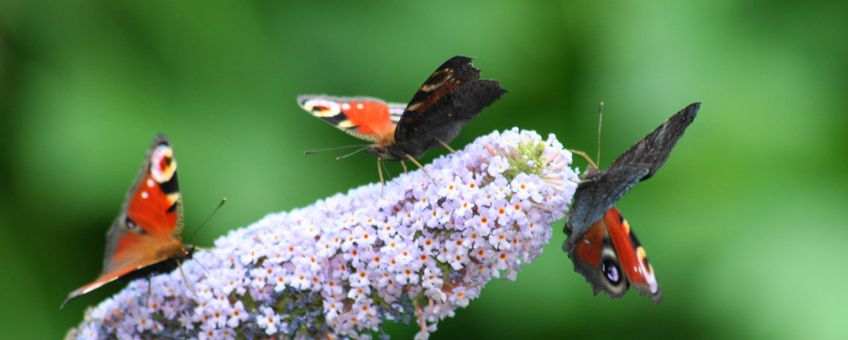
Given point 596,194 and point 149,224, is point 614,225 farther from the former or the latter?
point 149,224

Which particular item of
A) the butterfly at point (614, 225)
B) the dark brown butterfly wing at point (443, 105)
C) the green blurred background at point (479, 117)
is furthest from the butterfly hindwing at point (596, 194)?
the green blurred background at point (479, 117)

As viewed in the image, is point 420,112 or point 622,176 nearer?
point 622,176

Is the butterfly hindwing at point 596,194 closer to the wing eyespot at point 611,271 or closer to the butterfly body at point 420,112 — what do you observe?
the wing eyespot at point 611,271

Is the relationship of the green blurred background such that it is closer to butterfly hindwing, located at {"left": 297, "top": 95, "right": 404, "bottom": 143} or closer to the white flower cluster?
butterfly hindwing, located at {"left": 297, "top": 95, "right": 404, "bottom": 143}

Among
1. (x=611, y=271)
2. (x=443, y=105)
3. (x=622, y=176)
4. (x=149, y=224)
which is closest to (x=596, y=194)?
(x=622, y=176)

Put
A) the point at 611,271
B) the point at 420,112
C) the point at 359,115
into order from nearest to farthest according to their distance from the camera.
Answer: the point at 611,271, the point at 420,112, the point at 359,115

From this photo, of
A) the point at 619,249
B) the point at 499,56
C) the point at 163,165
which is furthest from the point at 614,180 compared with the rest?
the point at 499,56

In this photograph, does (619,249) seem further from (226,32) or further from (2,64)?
(2,64)
